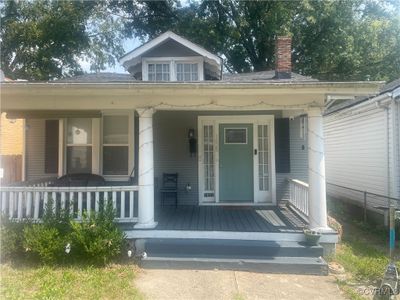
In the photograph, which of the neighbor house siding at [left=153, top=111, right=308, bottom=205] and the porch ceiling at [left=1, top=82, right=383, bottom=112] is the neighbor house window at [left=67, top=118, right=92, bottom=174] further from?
the porch ceiling at [left=1, top=82, right=383, bottom=112]

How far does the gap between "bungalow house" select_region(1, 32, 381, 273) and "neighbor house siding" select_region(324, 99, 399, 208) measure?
81.8 inches

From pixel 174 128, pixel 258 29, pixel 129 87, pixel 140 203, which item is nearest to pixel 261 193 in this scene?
pixel 174 128

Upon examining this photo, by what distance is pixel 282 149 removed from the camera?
27.9 ft

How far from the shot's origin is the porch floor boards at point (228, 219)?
626 centimetres

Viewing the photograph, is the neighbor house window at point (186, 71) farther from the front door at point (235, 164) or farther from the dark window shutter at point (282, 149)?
the dark window shutter at point (282, 149)

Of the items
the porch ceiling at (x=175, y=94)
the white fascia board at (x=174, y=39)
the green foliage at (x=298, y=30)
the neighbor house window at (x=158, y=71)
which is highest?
the green foliage at (x=298, y=30)

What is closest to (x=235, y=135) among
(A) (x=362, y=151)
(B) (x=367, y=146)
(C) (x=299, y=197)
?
(C) (x=299, y=197)

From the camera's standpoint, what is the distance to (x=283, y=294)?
4.54m

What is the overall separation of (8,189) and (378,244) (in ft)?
23.9

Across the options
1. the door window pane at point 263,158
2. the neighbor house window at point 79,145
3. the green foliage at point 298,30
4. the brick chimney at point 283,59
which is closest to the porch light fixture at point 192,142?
the door window pane at point 263,158

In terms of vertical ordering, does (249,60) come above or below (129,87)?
above

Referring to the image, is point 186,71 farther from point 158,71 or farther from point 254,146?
point 254,146

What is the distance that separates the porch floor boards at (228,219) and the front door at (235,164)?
1.35 feet

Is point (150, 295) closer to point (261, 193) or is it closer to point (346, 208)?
point (261, 193)
